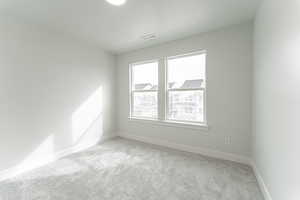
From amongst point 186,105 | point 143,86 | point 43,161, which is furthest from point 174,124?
point 43,161

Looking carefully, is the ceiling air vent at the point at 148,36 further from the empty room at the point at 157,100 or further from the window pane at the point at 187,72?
the window pane at the point at 187,72

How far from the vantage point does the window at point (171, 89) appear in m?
2.91

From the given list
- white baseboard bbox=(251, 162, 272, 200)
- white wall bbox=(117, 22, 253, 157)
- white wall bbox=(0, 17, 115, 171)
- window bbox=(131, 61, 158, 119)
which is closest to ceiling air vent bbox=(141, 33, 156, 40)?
white wall bbox=(117, 22, 253, 157)

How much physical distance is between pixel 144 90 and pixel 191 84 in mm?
1275

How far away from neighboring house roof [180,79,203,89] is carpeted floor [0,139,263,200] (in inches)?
57.6

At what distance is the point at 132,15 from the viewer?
7.14 feet

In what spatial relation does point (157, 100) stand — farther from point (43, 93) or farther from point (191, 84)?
point (43, 93)

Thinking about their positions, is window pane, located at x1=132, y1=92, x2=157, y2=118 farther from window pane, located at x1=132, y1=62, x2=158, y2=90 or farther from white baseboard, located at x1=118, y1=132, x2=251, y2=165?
white baseboard, located at x1=118, y1=132, x2=251, y2=165

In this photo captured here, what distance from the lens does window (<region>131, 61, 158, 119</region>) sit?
3516 millimetres

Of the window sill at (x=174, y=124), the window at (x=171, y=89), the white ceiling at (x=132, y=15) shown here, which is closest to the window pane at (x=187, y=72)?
the window at (x=171, y=89)

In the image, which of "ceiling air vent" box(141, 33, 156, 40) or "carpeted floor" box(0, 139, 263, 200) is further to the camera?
"ceiling air vent" box(141, 33, 156, 40)

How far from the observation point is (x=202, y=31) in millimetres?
2682

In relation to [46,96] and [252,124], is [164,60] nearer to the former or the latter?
[252,124]

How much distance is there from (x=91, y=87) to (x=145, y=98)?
1410 mm
